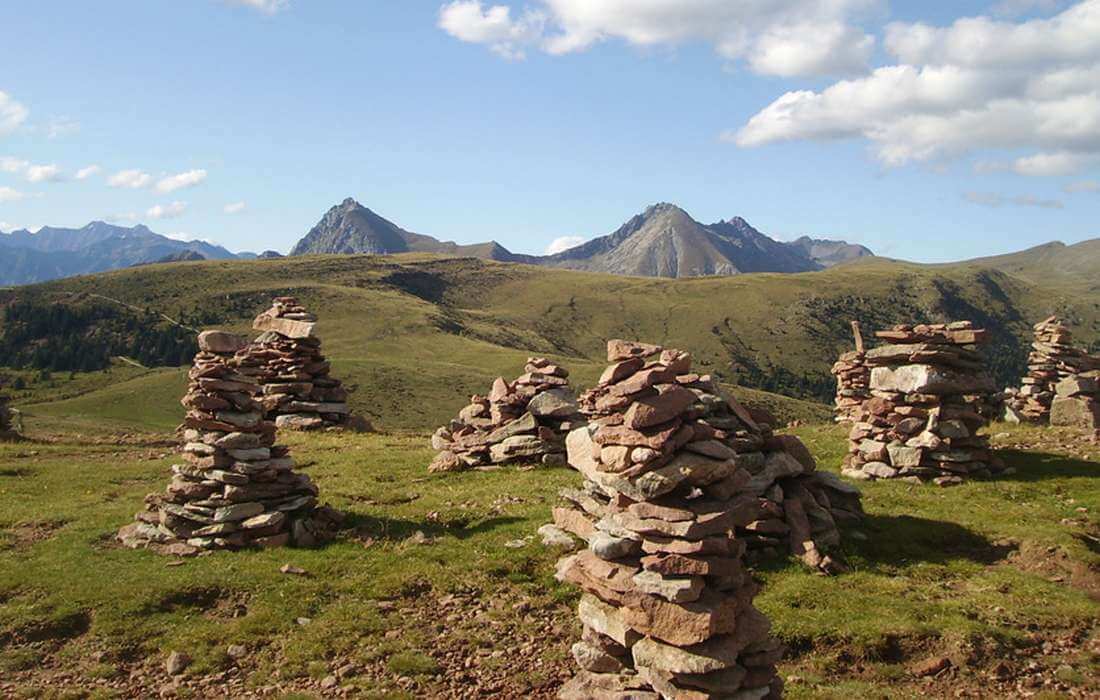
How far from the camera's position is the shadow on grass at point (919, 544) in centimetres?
1773

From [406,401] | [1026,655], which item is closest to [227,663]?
[1026,655]

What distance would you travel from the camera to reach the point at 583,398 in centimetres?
3078

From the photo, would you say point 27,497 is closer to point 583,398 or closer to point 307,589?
point 307,589

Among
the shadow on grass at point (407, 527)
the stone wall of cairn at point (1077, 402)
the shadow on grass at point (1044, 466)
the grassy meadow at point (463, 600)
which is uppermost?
the stone wall of cairn at point (1077, 402)

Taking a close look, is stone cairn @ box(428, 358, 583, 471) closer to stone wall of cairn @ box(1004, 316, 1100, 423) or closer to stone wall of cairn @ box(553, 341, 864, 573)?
stone wall of cairn @ box(553, 341, 864, 573)

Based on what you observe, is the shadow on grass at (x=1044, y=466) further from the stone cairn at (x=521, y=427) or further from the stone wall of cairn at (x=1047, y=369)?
the stone wall of cairn at (x=1047, y=369)

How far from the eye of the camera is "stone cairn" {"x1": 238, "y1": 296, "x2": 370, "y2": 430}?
33.5 m

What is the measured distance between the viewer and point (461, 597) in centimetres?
1552

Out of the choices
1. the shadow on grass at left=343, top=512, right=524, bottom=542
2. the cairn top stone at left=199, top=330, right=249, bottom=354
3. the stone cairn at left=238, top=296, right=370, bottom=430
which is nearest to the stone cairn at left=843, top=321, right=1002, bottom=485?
the shadow on grass at left=343, top=512, right=524, bottom=542

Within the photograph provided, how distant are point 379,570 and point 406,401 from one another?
398ft

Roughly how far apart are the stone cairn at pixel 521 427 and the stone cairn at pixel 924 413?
9.99 metres

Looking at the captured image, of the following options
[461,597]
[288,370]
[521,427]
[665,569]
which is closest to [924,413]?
[521,427]

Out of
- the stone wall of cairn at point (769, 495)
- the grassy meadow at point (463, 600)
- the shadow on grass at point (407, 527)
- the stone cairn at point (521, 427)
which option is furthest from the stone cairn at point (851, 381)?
the shadow on grass at point (407, 527)

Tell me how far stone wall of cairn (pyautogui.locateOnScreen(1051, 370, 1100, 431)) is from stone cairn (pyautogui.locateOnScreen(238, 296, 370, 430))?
32.9 metres
